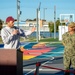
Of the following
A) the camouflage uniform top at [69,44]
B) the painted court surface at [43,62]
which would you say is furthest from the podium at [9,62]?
the painted court surface at [43,62]

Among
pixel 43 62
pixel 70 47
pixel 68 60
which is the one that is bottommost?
pixel 43 62

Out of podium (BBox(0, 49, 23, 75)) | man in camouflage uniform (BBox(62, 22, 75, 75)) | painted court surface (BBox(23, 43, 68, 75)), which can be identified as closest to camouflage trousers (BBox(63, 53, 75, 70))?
man in camouflage uniform (BBox(62, 22, 75, 75))

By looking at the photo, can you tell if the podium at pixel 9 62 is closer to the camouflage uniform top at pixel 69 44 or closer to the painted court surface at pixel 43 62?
the camouflage uniform top at pixel 69 44

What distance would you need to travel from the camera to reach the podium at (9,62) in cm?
741

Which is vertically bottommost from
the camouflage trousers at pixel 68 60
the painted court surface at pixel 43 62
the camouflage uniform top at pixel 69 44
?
the painted court surface at pixel 43 62

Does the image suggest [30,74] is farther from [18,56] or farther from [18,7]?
[18,7]

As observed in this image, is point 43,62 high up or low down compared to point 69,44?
down

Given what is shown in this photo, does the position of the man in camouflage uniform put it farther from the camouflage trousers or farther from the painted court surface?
the painted court surface

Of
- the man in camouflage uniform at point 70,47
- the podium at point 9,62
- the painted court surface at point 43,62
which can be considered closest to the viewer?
the podium at point 9,62

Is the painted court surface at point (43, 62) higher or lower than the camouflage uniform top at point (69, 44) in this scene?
lower

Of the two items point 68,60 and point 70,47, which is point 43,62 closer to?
point 68,60

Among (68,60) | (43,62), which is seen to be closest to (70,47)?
(68,60)

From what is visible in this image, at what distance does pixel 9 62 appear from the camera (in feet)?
24.4

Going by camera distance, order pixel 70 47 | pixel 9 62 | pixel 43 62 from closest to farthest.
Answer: pixel 9 62, pixel 70 47, pixel 43 62
